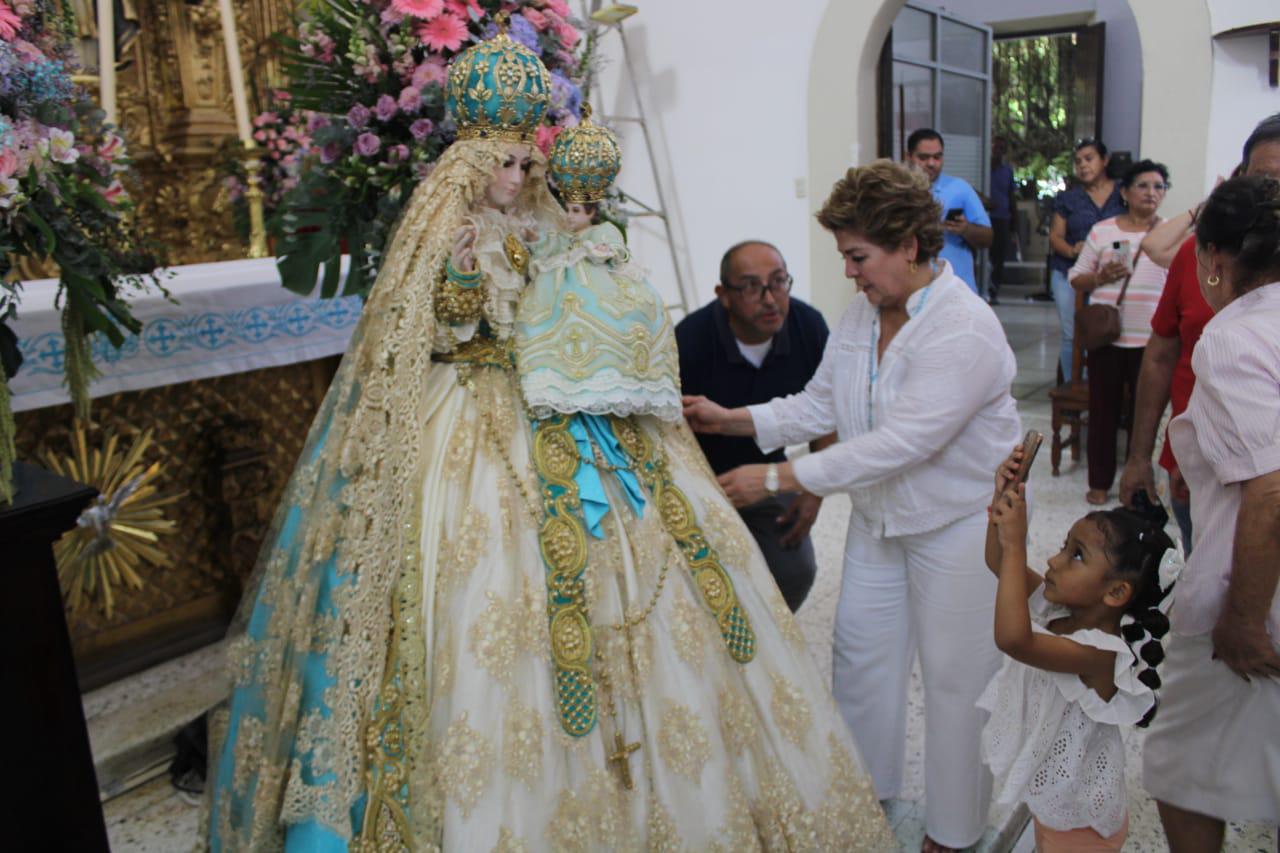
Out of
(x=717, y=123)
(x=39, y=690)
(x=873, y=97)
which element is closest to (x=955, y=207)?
(x=873, y=97)

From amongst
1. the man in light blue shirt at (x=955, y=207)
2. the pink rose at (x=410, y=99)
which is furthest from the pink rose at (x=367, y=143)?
the man in light blue shirt at (x=955, y=207)

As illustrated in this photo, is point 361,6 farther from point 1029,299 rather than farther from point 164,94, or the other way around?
point 1029,299

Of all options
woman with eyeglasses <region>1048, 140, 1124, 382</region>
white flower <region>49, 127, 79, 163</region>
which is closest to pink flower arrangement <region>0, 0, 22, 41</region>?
white flower <region>49, 127, 79, 163</region>

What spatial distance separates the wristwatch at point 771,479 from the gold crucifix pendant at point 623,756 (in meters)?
0.66

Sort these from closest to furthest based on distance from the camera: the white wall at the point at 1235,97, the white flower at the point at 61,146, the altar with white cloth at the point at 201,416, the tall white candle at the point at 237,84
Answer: the white flower at the point at 61,146 → the altar with white cloth at the point at 201,416 → the tall white candle at the point at 237,84 → the white wall at the point at 1235,97

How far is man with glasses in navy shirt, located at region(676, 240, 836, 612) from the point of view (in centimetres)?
263

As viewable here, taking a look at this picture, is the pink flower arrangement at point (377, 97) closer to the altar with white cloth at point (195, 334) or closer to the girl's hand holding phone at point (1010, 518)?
the altar with white cloth at point (195, 334)

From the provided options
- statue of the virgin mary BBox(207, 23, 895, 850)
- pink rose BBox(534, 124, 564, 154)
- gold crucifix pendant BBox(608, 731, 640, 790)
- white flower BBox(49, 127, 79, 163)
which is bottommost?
gold crucifix pendant BBox(608, 731, 640, 790)

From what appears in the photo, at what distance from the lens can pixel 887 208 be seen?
6.70ft

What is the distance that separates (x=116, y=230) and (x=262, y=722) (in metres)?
1.20

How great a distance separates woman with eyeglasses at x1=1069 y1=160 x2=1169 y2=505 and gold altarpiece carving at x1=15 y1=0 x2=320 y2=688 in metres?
3.30

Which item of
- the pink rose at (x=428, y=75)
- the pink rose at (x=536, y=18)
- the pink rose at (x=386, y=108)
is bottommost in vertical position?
the pink rose at (x=386, y=108)

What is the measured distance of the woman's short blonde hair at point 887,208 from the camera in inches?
80.5

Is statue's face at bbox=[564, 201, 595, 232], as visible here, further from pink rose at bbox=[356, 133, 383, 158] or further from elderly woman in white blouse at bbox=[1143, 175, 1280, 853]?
elderly woman in white blouse at bbox=[1143, 175, 1280, 853]
